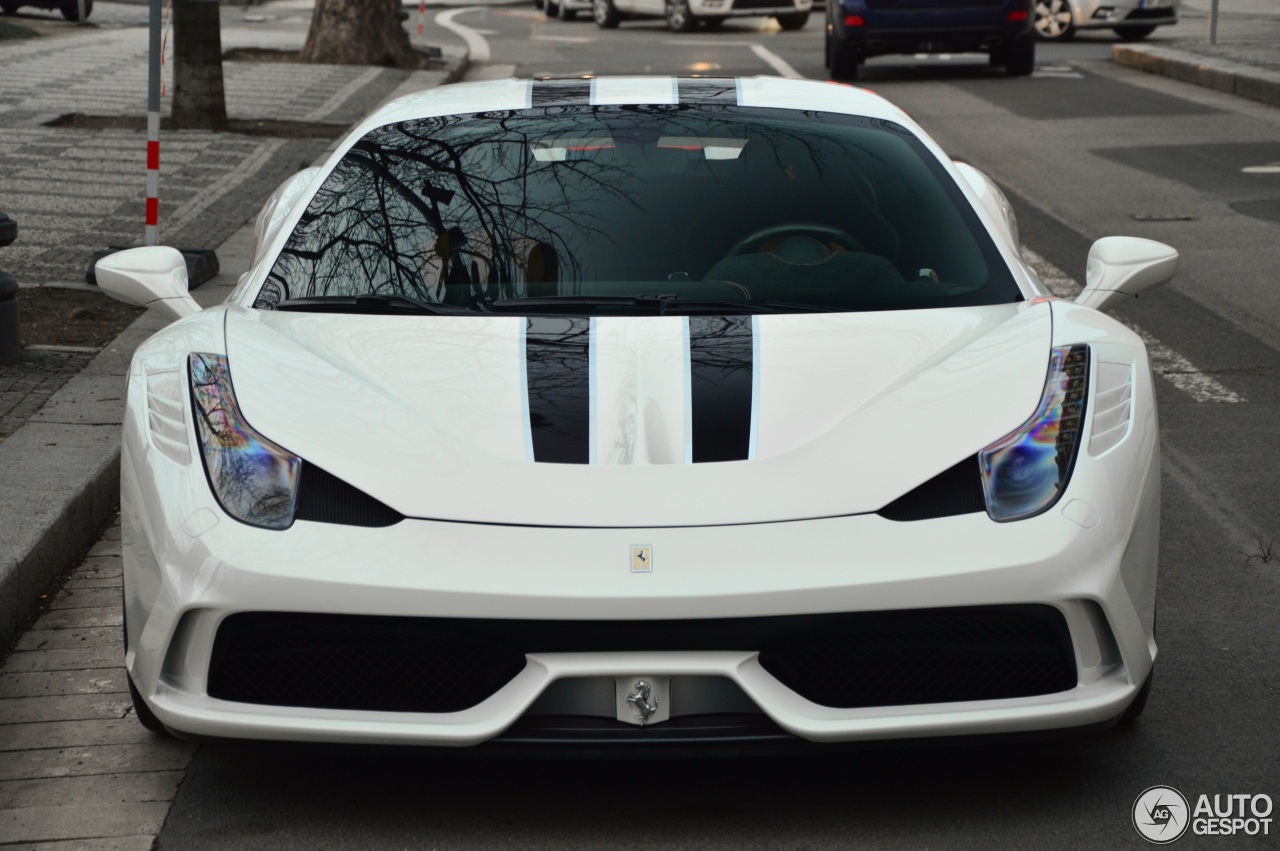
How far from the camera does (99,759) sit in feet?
11.5

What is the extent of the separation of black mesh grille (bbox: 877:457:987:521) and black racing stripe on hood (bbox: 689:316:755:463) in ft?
0.97

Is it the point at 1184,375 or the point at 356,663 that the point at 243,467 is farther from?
the point at 1184,375

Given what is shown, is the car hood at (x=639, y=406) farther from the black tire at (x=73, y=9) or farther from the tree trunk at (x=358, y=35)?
the black tire at (x=73, y=9)

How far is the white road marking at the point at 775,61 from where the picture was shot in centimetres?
2064

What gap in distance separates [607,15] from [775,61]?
9.26 m

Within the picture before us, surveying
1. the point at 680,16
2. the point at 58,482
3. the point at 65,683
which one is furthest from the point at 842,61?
the point at 65,683

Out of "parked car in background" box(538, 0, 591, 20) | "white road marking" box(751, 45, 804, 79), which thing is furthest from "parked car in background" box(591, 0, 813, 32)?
"white road marking" box(751, 45, 804, 79)

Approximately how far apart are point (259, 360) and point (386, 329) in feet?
0.96

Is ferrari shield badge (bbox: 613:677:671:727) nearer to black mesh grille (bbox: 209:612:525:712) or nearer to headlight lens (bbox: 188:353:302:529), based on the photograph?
black mesh grille (bbox: 209:612:525:712)

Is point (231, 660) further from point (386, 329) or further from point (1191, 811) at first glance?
point (1191, 811)

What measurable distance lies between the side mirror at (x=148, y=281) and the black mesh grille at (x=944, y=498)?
1.83 m

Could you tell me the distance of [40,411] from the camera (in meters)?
5.81

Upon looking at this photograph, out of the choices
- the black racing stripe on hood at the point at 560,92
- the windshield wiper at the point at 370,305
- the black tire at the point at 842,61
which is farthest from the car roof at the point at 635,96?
the black tire at the point at 842,61

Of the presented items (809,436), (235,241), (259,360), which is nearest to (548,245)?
(259,360)
